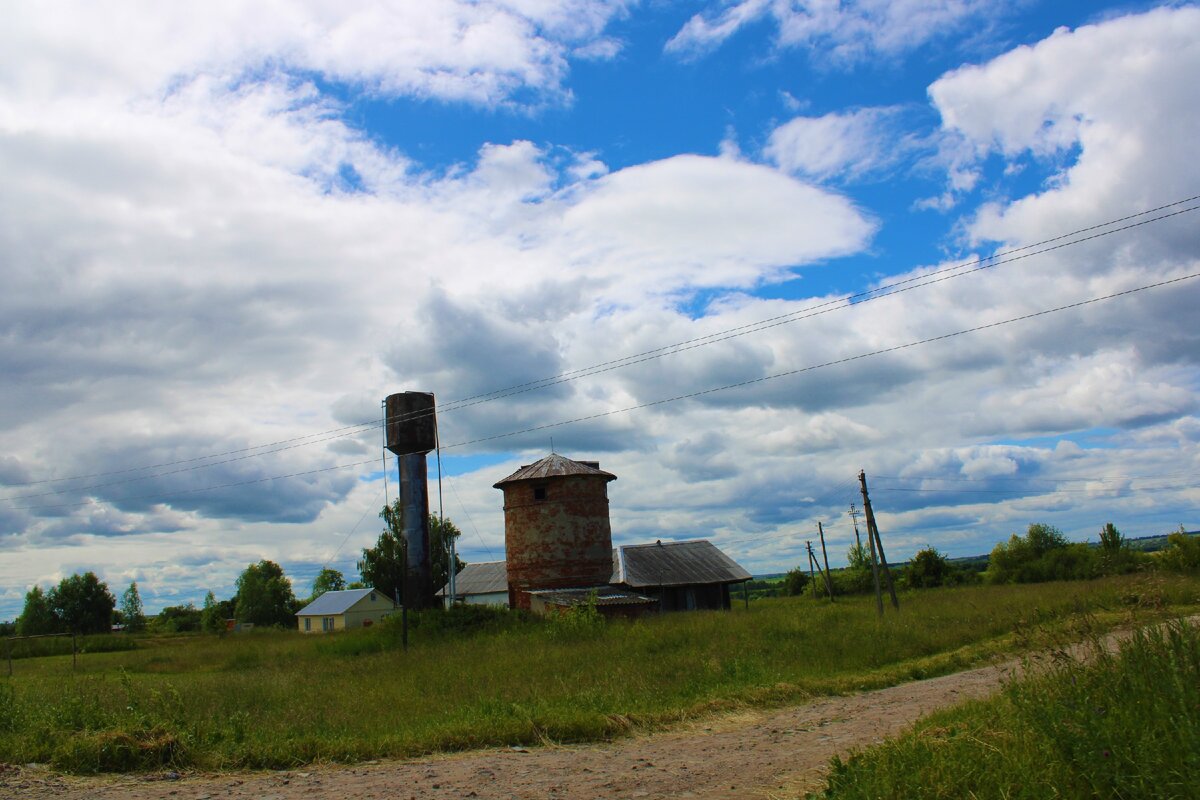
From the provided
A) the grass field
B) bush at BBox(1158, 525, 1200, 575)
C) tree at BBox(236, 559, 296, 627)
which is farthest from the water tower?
tree at BBox(236, 559, 296, 627)

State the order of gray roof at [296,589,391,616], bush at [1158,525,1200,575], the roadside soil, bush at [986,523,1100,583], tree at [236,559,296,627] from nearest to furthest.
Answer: the roadside soil < bush at [1158,525,1200,575] < bush at [986,523,1100,583] < gray roof at [296,589,391,616] < tree at [236,559,296,627]

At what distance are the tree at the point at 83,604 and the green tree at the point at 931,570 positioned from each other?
66781 mm

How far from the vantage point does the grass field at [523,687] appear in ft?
29.9

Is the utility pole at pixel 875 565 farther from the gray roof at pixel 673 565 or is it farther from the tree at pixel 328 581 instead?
the tree at pixel 328 581

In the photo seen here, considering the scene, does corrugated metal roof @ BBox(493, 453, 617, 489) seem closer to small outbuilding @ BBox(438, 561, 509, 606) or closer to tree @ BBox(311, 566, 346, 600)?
small outbuilding @ BBox(438, 561, 509, 606)

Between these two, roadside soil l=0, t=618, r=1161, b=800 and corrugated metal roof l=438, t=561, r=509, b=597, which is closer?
roadside soil l=0, t=618, r=1161, b=800

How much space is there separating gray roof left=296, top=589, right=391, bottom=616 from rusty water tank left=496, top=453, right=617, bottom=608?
2963 centimetres

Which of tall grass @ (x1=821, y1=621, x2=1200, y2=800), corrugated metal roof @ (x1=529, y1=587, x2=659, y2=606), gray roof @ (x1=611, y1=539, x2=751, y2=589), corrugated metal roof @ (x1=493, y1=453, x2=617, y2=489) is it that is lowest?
tall grass @ (x1=821, y1=621, x2=1200, y2=800)

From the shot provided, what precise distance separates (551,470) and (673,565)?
35.9 feet

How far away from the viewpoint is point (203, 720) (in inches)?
400

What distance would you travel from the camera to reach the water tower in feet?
101

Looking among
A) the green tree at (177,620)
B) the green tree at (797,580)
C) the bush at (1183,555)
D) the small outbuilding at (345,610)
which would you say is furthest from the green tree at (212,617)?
the bush at (1183,555)

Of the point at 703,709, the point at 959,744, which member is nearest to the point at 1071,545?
the point at 703,709

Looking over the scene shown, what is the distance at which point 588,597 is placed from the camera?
29.3 m
